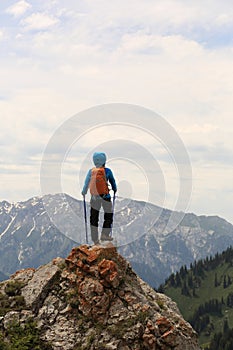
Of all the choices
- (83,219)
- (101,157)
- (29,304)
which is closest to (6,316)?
(29,304)

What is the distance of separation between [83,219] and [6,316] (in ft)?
19.5

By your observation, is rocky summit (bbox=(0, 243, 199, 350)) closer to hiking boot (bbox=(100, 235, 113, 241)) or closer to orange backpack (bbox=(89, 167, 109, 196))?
hiking boot (bbox=(100, 235, 113, 241))

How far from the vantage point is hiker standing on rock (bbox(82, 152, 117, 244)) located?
22609 millimetres

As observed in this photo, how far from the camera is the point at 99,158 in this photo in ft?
73.8

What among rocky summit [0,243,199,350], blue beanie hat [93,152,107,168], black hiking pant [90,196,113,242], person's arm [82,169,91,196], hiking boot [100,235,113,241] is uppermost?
blue beanie hat [93,152,107,168]

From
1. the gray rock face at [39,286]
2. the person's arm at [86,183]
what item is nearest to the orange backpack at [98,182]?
the person's arm at [86,183]

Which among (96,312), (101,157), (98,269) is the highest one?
(101,157)

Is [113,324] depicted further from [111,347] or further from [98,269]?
[98,269]

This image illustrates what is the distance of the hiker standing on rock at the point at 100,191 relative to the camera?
22609mm

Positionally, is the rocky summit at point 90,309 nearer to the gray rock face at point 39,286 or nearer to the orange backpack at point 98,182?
the gray rock face at point 39,286

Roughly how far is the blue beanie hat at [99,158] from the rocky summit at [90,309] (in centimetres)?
405

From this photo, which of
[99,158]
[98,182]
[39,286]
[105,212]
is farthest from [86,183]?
[39,286]

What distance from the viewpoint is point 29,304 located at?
20.5 metres


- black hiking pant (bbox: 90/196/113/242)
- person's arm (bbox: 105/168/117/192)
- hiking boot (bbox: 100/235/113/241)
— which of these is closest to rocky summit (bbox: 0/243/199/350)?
hiking boot (bbox: 100/235/113/241)
